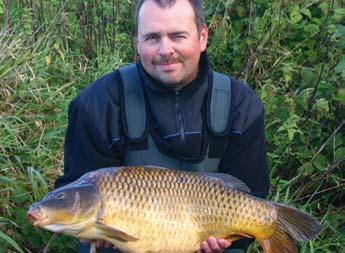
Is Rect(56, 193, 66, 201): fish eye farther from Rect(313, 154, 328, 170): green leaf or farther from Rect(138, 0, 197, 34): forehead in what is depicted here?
Rect(313, 154, 328, 170): green leaf

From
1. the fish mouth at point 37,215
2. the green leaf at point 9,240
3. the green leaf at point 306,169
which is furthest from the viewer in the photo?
the green leaf at point 306,169

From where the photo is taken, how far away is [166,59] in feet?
8.66

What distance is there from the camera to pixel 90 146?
109 inches

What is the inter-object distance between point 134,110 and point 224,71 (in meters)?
1.95

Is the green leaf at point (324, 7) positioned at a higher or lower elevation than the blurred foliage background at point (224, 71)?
higher

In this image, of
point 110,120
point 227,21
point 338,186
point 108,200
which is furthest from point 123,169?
point 227,21

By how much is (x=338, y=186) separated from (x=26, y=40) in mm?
2140

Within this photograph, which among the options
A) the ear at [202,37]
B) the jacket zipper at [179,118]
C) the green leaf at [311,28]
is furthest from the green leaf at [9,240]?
the green leaf at [311,28]

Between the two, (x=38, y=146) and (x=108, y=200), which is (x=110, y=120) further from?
(x=38, y=146)

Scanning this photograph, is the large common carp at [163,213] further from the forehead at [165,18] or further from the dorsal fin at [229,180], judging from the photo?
the forehead at [165,18]

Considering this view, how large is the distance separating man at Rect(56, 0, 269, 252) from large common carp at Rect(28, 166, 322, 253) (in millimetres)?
250

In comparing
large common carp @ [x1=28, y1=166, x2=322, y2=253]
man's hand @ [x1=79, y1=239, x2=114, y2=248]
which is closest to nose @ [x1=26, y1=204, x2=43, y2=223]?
large common carp @ [x1=28, y1=166, x2=322, y2=253]

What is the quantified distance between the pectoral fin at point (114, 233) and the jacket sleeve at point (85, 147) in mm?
511

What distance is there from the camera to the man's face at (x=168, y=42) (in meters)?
2.65
